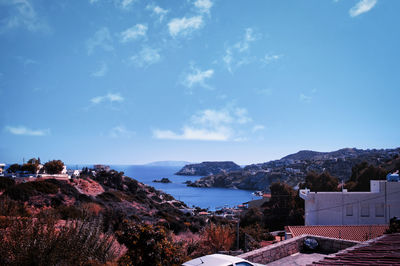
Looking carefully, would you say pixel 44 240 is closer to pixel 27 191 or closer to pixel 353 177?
pixel 27 191

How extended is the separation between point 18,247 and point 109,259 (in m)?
2.37

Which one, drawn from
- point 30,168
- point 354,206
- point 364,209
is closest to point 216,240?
point 354,206

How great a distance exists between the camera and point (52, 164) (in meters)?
40.1

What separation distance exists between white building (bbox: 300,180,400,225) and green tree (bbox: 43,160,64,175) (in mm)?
33759

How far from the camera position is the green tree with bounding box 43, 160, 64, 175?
39.9 meters

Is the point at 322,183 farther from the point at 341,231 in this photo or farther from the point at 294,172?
the point at 294,172

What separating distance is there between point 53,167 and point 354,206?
36.1 metres

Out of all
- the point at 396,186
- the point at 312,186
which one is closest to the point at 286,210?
the point at 312,186

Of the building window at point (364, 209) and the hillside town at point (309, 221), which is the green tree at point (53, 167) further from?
the building window at point (364, 209)

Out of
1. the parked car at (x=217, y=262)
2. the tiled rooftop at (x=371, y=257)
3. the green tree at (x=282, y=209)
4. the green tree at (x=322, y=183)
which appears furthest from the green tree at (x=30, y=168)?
the tiled rooftop at (x=371, y=257)

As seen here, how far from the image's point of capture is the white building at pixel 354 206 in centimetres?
1745

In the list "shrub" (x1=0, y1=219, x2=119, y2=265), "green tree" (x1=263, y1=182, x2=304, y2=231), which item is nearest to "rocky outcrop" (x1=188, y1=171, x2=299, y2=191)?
"green tree" (x1=263, y1=182, x2=304, y2=231)

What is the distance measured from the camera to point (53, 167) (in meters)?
39.9

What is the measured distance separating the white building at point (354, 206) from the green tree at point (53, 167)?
→ 33759mm
